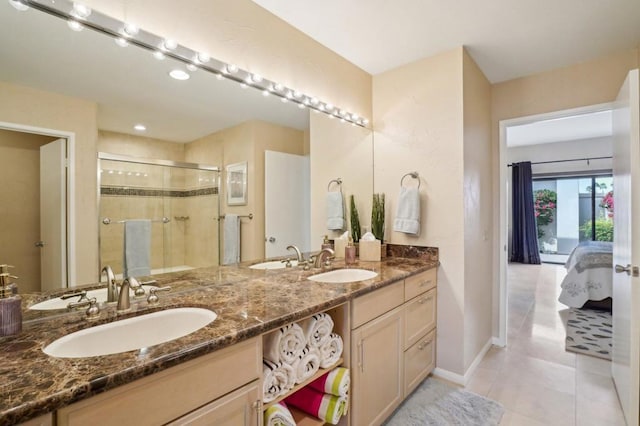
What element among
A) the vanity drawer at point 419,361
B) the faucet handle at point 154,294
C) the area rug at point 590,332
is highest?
the faucet handle at point 154,294

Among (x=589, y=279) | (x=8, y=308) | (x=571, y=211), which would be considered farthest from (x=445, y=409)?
(x=571, y=211)

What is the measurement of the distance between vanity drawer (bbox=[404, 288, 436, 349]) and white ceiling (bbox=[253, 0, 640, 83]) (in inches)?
70.2

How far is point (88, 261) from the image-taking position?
123cm

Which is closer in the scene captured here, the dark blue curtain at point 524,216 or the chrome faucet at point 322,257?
the chrome faucet at point 322,257

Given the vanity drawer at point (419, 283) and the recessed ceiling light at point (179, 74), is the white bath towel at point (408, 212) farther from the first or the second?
the recessed ceiling light at point (179, 74)

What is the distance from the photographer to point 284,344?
4.09 ft

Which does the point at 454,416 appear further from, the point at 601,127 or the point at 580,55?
the point at 601,127

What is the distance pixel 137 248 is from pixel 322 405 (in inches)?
43.2

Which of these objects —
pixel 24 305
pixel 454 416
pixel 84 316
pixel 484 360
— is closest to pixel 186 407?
pixel 84 316

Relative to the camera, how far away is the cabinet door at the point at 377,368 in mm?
1534

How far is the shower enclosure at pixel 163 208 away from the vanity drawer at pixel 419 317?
4.04 ft

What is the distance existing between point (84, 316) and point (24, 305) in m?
0.20

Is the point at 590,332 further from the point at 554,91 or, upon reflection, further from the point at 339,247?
the point at 339,247

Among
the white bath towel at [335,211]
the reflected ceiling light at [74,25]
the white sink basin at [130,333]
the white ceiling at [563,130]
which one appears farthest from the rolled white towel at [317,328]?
the white ceiling at [563,130]
